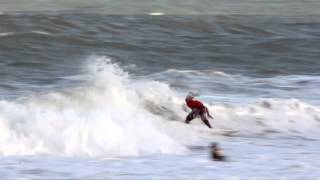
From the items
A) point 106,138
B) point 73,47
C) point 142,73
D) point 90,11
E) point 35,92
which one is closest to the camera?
point 106,138

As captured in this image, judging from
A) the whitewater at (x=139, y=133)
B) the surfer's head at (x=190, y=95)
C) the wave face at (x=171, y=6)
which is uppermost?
the wave face at (x=171, y=6)

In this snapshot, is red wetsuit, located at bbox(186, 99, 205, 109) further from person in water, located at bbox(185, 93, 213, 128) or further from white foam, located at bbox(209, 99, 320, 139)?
white foam, located at bbox(209, 99, 320, 139)

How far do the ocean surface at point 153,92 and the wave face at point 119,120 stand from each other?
0.08ft

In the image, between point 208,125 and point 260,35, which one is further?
point 260,35

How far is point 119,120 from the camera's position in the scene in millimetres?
12312

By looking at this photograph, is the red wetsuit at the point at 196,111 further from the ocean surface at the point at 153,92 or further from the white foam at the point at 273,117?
the white foam at the point at 273,117

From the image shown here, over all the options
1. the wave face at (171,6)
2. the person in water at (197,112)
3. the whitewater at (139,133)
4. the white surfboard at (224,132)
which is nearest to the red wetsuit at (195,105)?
the person in water at (197,112)

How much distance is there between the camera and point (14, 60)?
21109mm

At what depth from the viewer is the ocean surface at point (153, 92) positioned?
9.81 metres

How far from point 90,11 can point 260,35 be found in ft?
24.9

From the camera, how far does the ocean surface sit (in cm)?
981

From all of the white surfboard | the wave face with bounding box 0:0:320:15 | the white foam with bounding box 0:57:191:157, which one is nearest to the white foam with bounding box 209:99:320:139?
the white surfboard

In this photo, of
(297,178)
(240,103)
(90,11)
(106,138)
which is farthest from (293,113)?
(90,11)

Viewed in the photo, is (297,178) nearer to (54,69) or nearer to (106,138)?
(106,138)
